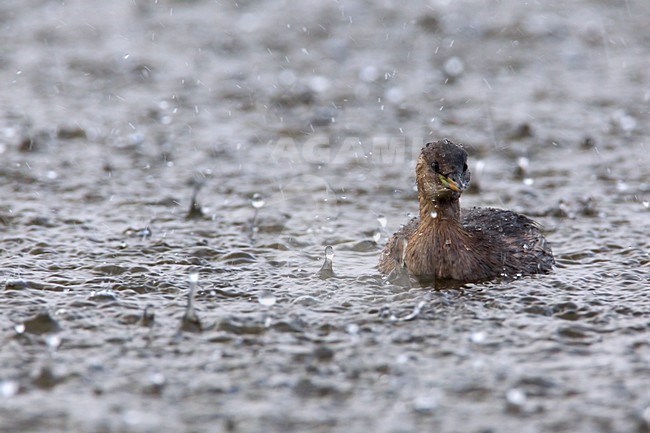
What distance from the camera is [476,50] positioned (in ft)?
44.8

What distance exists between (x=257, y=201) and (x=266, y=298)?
2273 millimetres

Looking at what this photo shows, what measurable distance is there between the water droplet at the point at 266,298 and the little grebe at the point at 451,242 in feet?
3.16

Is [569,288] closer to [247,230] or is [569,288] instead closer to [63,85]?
[247,230]

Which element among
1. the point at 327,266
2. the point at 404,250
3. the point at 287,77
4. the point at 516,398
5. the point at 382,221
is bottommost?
the point at 516,398

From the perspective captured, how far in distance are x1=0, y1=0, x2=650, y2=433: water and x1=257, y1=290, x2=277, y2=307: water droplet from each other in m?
0.05

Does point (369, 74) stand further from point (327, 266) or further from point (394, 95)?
point (327, 266)

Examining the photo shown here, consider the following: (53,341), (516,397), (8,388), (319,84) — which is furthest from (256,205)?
(516,397)

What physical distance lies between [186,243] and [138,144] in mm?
2591

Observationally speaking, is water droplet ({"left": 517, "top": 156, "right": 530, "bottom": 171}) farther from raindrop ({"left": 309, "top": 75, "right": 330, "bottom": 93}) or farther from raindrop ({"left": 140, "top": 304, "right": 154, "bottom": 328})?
raindrop ({"left": 140, "top": 304, "right": 154, "bottom": 328})

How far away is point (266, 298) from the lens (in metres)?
7.20

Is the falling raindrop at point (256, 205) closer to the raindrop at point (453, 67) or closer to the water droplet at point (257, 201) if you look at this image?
the water droplet at point (257, 201)

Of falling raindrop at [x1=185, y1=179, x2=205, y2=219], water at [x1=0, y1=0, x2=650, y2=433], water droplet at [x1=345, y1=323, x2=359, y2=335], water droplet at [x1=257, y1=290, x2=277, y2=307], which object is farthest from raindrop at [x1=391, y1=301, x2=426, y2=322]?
falling raindrop at [x1=185, y1=179, x2=205, y2=219]

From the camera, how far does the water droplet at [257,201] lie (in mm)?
9250

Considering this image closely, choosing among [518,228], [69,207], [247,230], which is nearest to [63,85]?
[69,207]
